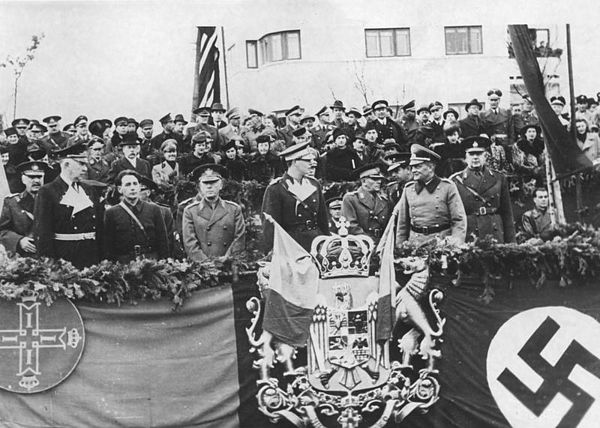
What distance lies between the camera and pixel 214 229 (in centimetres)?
822

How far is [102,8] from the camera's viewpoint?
40.8 ft

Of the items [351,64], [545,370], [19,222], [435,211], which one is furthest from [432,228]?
[351,64]

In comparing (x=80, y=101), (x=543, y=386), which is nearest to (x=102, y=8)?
(x=80, y=101)

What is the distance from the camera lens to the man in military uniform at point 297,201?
7328mm

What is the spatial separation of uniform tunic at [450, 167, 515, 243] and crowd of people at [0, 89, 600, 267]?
0.01 metres

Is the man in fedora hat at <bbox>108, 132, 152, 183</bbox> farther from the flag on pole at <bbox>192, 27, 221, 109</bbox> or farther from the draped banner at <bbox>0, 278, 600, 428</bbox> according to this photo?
the draped banner at <bbox>0, 278, 600, 428</bbox>

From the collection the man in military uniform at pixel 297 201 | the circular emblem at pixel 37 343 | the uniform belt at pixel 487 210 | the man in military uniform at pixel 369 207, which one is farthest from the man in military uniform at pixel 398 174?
the circular emblem at pixel 37 343

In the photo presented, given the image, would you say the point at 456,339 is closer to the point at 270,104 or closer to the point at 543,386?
the point at 543,386

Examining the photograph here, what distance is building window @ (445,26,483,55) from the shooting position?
13078 mm

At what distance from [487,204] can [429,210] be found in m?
1.39

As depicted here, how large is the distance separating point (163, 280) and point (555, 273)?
2802 millimetres

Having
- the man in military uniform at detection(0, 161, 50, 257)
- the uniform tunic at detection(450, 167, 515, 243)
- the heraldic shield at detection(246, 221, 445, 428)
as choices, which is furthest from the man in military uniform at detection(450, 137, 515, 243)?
the man in military uniform at detection(0, 161, 50, 257)

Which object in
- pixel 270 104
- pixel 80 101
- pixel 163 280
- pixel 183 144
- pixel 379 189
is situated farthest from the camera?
pixel 270 104

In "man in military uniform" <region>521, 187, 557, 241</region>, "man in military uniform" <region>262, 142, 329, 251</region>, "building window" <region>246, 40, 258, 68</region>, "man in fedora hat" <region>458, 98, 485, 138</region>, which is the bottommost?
"man in military uniform" <region>521, 187, 557, 241</region>
